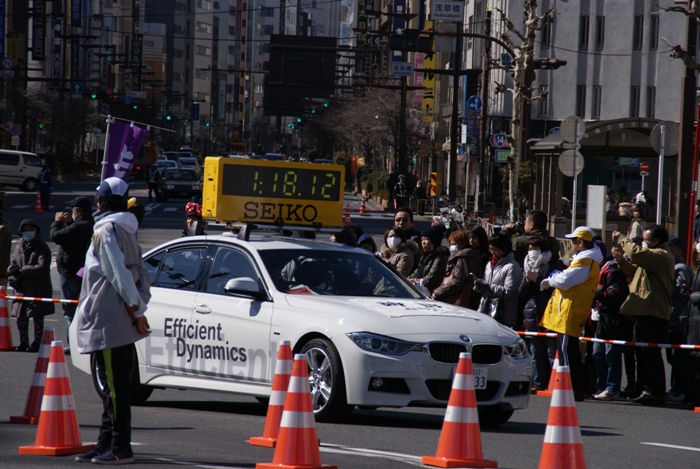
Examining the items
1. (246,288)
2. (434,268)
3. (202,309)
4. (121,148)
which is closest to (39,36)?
(121,148)

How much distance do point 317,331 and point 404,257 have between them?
5232 millimetres

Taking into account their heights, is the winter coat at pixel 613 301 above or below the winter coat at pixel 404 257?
below

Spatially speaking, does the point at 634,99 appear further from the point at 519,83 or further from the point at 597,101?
the point at 519,83

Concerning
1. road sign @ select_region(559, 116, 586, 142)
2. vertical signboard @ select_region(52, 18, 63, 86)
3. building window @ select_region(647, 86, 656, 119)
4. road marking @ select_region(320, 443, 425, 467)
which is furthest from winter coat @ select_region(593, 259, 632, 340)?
vertical signboard @ select_region(52, 18, 63, 86)

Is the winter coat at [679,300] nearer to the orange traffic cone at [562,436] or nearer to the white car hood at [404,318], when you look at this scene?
the white car hood at [404,318]

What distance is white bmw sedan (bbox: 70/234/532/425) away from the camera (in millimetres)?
9484

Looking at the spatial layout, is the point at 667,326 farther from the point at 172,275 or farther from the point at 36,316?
the point at 36,316

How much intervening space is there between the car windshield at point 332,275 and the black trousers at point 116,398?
2746 mm

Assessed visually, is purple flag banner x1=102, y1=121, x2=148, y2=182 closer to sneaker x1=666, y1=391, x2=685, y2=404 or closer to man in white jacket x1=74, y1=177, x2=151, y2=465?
sneaker x1=666, y1=391, x2=685, y2=404

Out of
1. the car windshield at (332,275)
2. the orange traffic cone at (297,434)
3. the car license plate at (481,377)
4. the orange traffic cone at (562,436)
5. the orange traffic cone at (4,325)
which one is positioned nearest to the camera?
the orange traffic cone at (562,436)

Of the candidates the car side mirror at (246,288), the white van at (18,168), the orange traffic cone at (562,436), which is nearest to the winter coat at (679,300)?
the car side mirror at (246,288)

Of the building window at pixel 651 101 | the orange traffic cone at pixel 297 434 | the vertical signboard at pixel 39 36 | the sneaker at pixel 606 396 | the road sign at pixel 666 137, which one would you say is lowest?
the sneaker at pixel 606 396

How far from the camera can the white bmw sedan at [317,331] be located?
948 centimetres

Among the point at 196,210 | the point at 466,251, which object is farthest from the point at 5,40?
the point at 466,251
